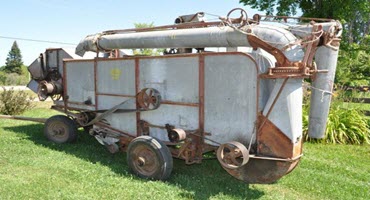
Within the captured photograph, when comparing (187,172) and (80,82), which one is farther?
(80,82)

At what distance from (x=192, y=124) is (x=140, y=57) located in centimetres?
161

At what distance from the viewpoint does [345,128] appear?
967 cm

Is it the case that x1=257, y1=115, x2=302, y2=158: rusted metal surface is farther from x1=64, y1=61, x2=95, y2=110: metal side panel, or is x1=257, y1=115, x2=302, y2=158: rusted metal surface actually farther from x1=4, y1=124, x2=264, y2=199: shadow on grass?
x1=64, y1=61, x2=95, y2=110: metal side panel

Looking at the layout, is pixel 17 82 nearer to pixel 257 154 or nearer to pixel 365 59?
pixel 365 59

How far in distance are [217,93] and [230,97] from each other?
23cm

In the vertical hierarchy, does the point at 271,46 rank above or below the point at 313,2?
below

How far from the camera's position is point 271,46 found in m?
5.07

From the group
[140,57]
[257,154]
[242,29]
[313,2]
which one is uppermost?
[313,2]

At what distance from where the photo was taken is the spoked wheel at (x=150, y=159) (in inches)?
227

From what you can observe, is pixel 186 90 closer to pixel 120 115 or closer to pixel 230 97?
pixel 230 97

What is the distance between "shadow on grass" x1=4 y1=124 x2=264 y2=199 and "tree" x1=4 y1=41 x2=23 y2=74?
2782 inches

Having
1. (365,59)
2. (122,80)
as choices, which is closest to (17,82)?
(365,59)

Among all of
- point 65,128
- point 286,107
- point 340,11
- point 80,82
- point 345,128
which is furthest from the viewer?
point 340,11

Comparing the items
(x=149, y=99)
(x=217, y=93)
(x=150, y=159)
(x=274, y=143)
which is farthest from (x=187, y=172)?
(x=274, y=143)
